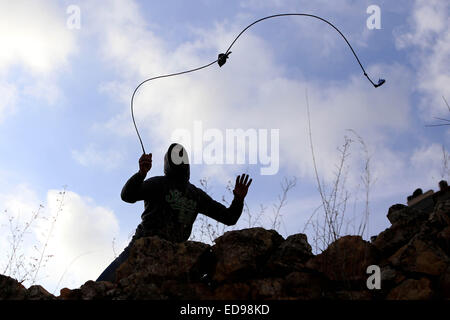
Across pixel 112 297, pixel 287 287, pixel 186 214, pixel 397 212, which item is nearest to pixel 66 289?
pixel 112 297

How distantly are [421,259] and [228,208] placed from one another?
7.98ft

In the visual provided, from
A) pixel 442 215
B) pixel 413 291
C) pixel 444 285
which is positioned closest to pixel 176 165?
pixel 442 215

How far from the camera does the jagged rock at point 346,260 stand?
327 centimetres

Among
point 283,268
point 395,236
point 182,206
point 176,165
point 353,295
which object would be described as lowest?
point 353,295

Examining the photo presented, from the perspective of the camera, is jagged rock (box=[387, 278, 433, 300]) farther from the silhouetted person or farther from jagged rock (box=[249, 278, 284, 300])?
the silhouetted person

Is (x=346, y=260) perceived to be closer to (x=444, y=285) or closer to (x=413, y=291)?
(x=413, y=291)

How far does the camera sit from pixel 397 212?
3709mm

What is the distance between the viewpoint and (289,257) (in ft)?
11.4

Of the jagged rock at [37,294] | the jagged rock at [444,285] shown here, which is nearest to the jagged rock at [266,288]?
the jagged rock at [444,285]

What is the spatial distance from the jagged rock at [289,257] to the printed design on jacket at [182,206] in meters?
1.49

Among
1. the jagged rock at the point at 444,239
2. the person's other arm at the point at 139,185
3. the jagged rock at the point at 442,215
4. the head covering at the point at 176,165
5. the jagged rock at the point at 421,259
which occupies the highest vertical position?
the head covering at the point at 176,165

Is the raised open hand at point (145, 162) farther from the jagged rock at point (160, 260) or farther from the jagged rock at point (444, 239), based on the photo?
the jagged rock at point (444, 239)

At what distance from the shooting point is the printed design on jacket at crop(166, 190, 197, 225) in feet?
15.7
